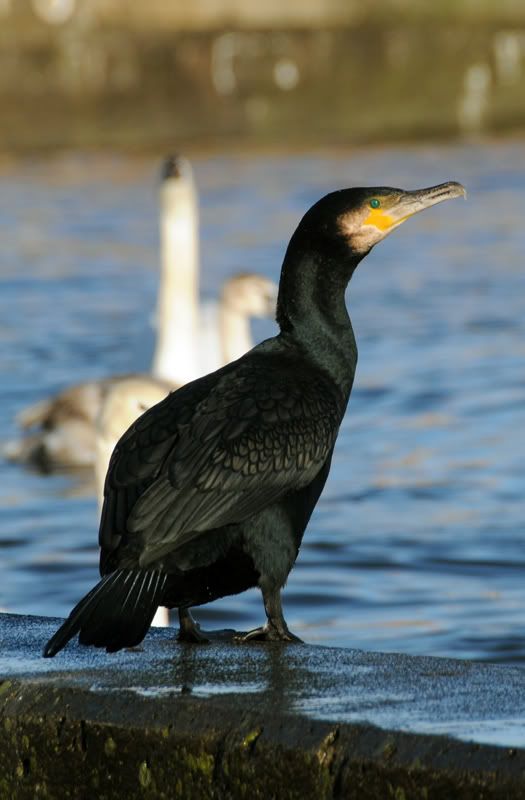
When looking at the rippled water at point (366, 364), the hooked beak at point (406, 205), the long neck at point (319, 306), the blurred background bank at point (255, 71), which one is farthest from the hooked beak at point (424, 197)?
the blurred background bank at point (255, 71)

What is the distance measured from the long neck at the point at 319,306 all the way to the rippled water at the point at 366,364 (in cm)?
236

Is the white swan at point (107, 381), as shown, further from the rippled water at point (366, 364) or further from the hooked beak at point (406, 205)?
the hooked beak at point (406, 205)

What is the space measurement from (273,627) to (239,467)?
44cm

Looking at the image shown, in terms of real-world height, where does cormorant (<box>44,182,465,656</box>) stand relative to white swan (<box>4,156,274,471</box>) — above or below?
below

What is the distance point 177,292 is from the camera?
35.7 ft

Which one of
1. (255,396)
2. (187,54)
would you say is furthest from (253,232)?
(255,396)

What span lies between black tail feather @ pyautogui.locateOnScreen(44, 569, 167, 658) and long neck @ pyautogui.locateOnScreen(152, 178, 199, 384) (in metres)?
5.86

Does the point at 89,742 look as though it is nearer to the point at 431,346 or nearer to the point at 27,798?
the point at 27,798

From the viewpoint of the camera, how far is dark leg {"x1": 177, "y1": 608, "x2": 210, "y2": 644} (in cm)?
414

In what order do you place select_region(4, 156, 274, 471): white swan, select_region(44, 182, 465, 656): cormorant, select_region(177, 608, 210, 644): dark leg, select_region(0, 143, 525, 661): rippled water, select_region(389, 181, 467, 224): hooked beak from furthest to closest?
select_region(4, 156, 274, 471): white swan, select_region(0, 143, 525, 661): rippled water, select_region(389, 181, 467, 224): hooked beak, select_region(177, 608, 210, 644): dark leg, select_region(44, 182, 465, 656): cormorant

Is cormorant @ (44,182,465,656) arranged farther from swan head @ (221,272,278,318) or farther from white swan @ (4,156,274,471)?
swan head @ (221,272,278,318)

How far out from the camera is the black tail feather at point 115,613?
3756 mm

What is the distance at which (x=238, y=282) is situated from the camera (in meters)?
11.7

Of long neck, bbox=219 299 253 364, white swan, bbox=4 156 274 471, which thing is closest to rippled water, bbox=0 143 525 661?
white swan, bbox=4 156 274 471
